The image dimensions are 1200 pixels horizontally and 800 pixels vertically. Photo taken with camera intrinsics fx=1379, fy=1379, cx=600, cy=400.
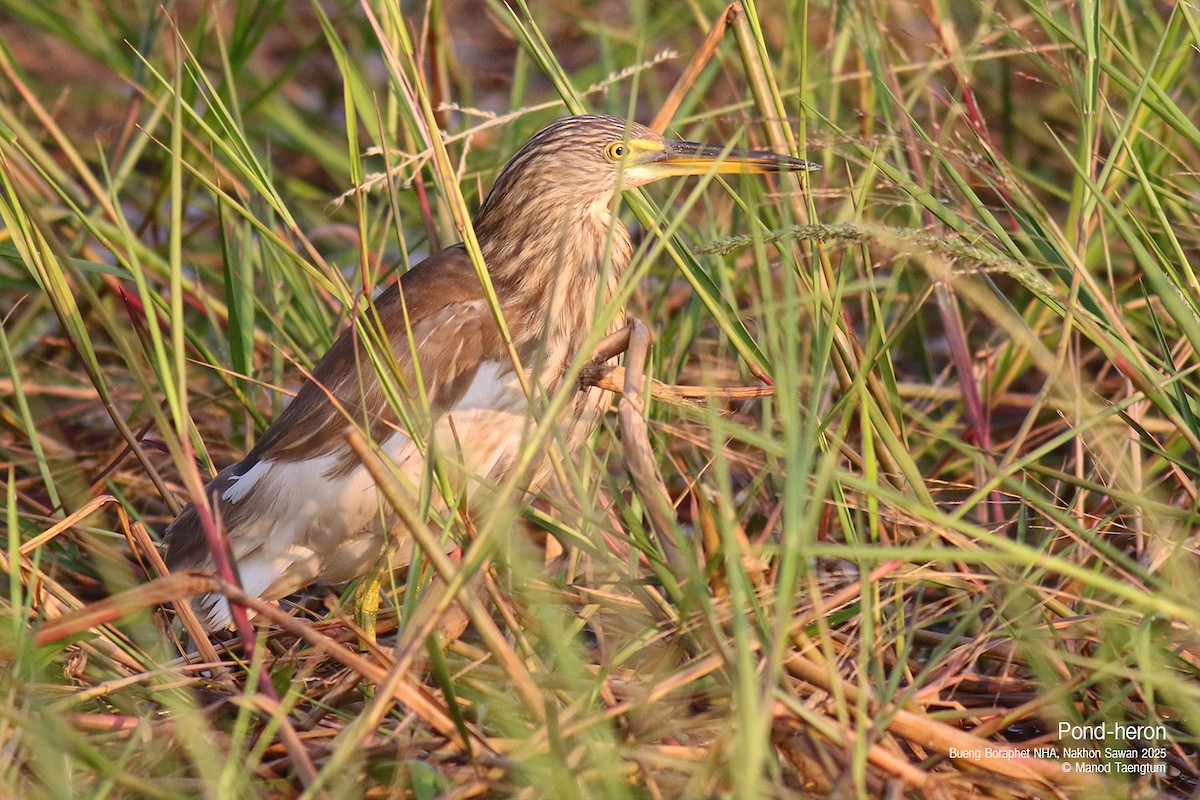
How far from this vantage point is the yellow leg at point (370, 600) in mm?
2732

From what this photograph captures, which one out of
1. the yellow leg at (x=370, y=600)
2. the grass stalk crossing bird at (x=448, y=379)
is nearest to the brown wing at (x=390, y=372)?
the grass stalk crossing bird at (x=448, y=379)

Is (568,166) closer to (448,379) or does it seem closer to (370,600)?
(448,379)

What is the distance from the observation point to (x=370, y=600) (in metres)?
2.76

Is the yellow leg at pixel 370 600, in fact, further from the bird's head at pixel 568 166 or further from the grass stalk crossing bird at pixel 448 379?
the bird's head at pixel 568 166

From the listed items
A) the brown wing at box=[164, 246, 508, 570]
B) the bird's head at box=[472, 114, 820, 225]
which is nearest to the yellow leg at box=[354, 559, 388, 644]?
the brown wing at box=[164, 246, 508, 570]

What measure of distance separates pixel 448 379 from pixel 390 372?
0.12m

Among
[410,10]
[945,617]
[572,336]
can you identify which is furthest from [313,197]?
[945,617]

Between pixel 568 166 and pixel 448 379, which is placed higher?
pixel 568 166

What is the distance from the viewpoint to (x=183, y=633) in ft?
9.09

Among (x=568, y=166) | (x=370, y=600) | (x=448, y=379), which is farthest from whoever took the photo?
(x=568, y=166)

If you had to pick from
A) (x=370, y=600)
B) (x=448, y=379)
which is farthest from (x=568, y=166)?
(x=370, y=600)

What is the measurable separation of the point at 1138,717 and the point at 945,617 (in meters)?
0.35

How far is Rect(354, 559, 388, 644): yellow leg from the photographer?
2.73 m

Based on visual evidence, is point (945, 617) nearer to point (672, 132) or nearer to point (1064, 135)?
point (672, 132)
